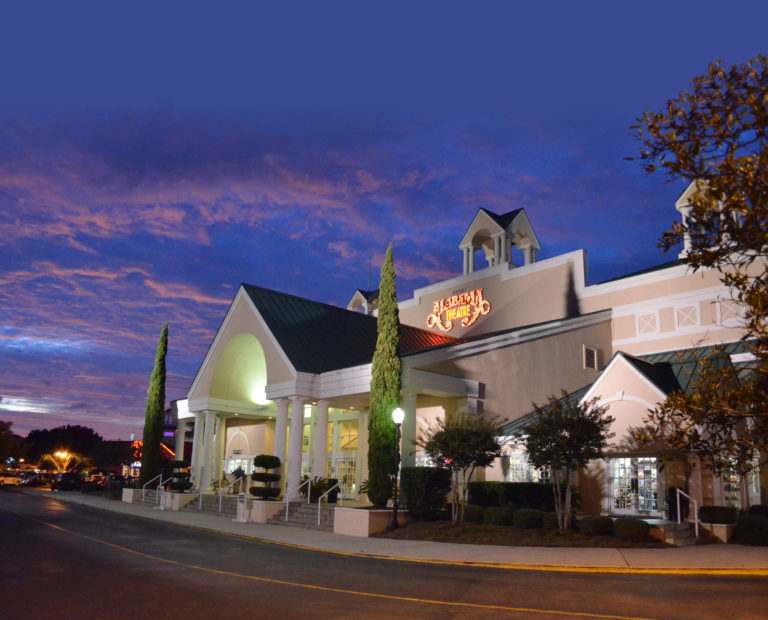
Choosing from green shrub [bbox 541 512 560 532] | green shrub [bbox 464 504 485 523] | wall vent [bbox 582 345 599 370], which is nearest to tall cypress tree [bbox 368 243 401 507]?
green shrub [bbox 464 504 485 523]

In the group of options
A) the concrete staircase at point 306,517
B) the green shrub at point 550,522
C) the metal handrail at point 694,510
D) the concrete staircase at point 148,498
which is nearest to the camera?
the metal handrail at point 694,510

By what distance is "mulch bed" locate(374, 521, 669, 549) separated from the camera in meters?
19.4

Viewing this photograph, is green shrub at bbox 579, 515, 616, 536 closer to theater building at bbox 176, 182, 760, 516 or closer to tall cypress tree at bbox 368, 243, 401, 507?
theater building at bbox 176, 182, 760, 516

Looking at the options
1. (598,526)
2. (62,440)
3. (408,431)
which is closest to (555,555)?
(598,526)

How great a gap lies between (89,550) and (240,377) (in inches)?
832

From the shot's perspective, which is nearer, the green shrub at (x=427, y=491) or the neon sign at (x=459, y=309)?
the green shrub at (x=427, y=491)

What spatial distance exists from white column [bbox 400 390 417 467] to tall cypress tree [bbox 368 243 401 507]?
1491 mm

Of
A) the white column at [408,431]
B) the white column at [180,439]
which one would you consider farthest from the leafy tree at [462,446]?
Answer: the white column at [180,439]

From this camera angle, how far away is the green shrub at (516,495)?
982 inches

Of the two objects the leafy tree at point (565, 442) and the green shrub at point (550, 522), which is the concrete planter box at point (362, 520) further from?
the leafy tree at point (565, 442)

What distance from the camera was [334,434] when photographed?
38.8 metres

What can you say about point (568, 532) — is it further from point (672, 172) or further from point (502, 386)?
point (672, 172)

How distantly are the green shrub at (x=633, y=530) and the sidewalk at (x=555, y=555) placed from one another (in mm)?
870

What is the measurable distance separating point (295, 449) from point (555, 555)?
594 inches
